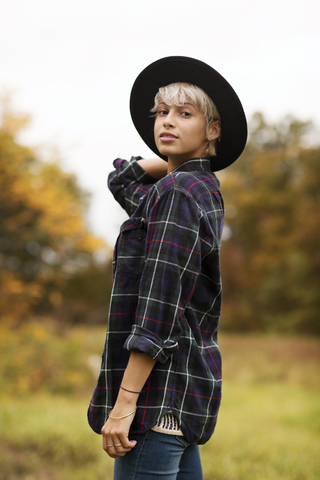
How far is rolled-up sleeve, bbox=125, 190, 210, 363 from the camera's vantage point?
1.11 meters

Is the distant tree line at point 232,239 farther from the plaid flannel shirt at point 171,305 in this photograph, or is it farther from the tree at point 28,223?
the plaid flannel shirt at point 171,305

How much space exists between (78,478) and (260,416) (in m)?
3.71

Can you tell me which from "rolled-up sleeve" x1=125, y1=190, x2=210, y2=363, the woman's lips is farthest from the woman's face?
"rolled-up sleeve" x1=125, y1=190, x2=210, y2=363

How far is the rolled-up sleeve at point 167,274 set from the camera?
3.63 feet

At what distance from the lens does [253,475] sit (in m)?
3.39

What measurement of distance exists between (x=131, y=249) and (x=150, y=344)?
281 millimetres

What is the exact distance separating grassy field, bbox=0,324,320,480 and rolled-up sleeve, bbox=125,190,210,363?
2700 millimetres

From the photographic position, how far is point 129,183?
1.66 meters

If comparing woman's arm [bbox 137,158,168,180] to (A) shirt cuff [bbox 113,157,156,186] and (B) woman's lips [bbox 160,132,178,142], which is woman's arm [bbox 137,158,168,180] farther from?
(B) woman's lips [bbox 160,132,178,142]

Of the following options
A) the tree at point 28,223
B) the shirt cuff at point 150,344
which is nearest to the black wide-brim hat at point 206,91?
the shirt cuff at point 150,344

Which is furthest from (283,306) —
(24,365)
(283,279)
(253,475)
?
(253,475)

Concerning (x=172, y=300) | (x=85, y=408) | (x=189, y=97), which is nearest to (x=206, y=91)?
(x=189, y=97)

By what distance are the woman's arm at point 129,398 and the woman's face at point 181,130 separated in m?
0.60

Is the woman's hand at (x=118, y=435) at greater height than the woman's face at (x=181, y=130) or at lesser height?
lesser
